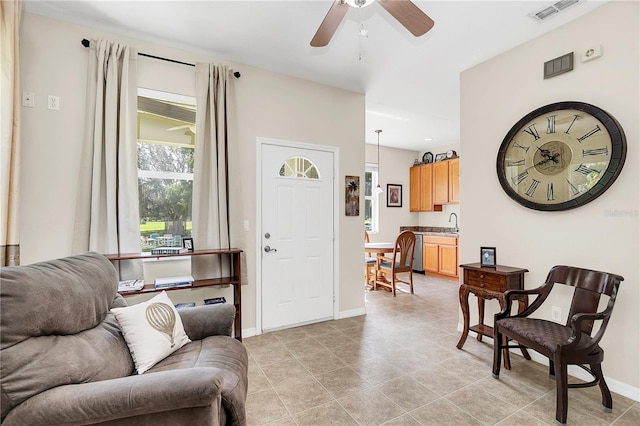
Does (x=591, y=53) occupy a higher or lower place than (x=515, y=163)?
higher

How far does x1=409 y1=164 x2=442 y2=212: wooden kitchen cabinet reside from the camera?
671 centimetres

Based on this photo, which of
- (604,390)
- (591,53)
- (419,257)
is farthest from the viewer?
(419,257)

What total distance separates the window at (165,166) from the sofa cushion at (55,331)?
1324mm

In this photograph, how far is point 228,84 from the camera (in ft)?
9.89

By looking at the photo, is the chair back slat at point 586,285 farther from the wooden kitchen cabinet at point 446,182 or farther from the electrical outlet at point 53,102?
the electrical outlet at point 53,102

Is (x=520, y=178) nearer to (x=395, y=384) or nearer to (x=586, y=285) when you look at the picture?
(x=586, y=285)

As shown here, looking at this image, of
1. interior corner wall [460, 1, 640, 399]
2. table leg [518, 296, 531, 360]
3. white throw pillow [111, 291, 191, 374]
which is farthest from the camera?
table leg [518, 296, 531, 360]

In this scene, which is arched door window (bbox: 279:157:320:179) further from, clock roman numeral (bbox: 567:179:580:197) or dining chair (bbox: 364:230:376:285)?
clock roman numeral (bbox: 567:179:580:197)

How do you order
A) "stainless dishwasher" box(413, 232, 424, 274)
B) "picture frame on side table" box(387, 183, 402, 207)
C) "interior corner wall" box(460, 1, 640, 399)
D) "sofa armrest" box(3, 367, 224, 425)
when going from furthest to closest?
"picture frame on side table" box(387, 183, 402, 207)
"stainless dishwasher" box(413, 232, 424, 274)
"interior corner wall" box(460, 1, 640, 399)
"sofa armrest" box(3, 367, 224, 425)

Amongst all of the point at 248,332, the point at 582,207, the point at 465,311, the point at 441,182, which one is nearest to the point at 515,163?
the point at 582,207

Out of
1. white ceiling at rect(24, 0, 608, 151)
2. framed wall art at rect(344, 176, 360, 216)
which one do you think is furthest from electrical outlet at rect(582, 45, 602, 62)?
framed wall art at rect(344, 176, 360, 216)

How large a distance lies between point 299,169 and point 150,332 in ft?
7.49

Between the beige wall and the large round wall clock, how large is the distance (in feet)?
5.57

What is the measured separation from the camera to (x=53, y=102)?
2.42 metres
